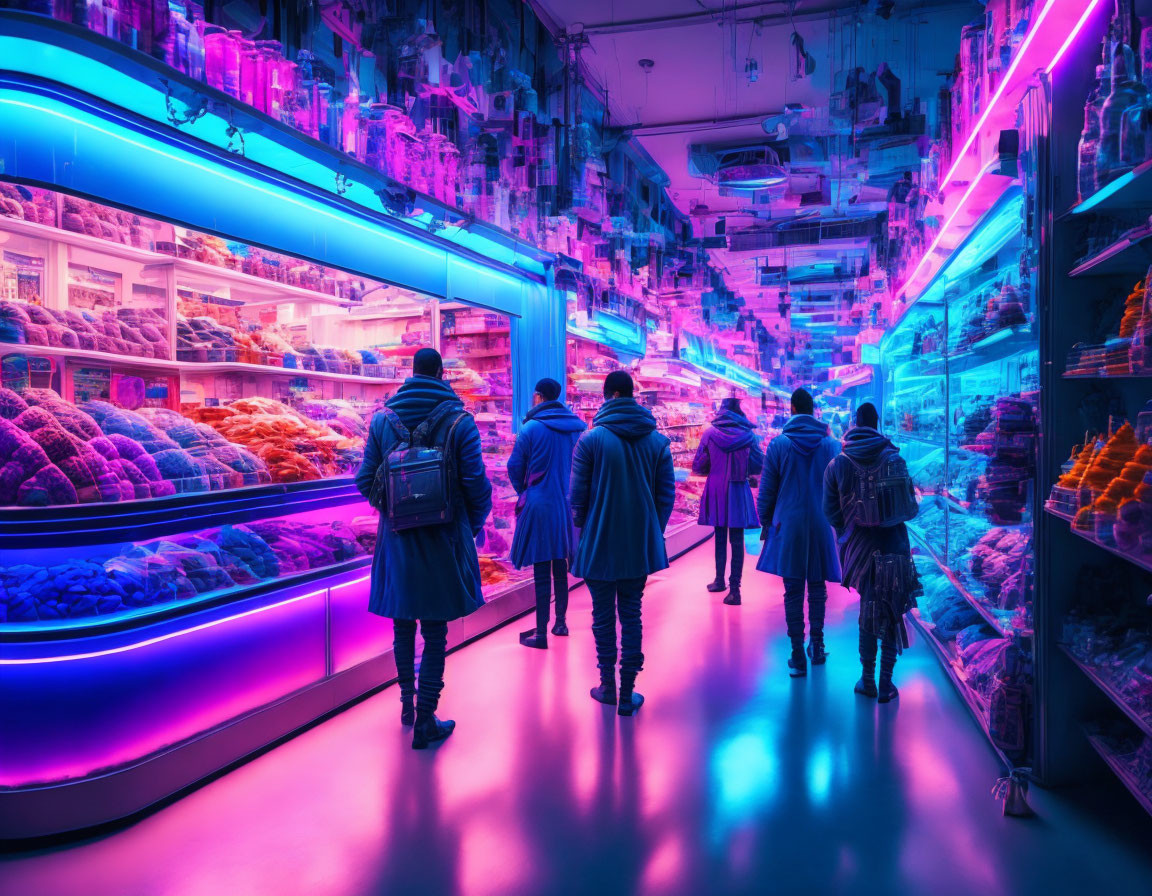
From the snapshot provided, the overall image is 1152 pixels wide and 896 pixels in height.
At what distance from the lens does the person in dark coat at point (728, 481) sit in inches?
287

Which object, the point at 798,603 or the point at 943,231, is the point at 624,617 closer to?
the point at 798,603

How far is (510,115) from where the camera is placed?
5.13 metres

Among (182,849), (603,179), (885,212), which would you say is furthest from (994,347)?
(885,212)

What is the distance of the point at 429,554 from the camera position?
3.73m

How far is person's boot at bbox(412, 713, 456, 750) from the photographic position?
3.70 m

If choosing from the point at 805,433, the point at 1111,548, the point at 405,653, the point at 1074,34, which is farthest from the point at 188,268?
the point at 1111,548

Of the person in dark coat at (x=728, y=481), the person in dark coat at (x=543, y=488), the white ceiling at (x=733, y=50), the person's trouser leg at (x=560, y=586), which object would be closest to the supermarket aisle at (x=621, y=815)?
the person in dark coat at (x=543, y=488)

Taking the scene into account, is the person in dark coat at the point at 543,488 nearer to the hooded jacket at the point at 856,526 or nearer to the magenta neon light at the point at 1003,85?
the hooded jacket at the point at 856,526

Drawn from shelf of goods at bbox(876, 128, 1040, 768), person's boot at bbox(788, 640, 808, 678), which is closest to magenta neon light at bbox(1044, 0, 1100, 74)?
shelf of goods at bbox(876, 128, 1040, 768)

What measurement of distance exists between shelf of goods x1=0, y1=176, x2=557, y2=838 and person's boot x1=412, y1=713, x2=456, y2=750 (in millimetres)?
659

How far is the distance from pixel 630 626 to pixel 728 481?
11.2 feet

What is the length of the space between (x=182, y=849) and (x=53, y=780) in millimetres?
593

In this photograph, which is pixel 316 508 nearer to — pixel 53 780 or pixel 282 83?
pixel 53 780

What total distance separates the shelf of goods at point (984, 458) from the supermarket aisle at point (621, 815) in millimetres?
439
